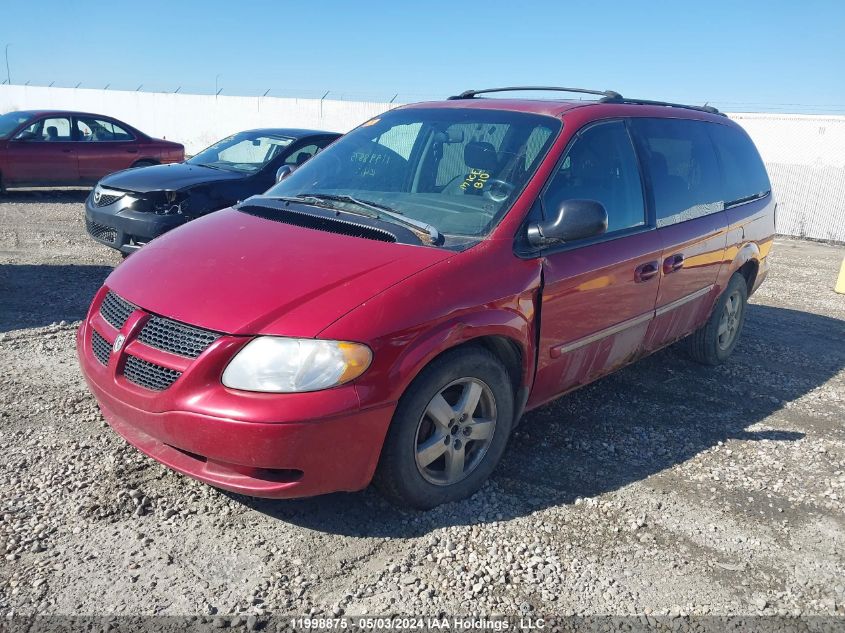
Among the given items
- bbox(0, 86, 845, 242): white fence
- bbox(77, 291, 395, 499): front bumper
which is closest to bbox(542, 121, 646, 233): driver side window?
bbox(77, 291, 395, 499): front bumper

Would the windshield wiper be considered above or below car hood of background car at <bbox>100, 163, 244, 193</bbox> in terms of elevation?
above

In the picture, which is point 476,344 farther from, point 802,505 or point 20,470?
point 20,470

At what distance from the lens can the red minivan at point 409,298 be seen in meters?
2.71

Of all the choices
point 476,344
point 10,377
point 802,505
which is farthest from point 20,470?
point 802,505

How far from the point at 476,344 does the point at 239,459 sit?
45.0 inches

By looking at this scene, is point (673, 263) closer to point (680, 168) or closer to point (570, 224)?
point (680, 168)

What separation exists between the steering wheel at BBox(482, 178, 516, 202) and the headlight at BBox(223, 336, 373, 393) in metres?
1.24

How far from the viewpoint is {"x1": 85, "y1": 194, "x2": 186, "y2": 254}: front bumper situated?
6.89 metres

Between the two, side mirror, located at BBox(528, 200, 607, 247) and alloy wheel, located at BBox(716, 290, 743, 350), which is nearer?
side mirror, located at BBox(528, 200, 607, 247)

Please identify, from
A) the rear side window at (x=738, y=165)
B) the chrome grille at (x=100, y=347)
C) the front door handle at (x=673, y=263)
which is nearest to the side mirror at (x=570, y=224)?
the front door handle at (x=673, y=263)

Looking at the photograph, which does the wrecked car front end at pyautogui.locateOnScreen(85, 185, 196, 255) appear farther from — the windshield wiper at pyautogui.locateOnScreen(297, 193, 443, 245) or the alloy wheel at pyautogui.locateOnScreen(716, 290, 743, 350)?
the alloy wheel at pyautogui.locateOnScreen(716, 290, 743, 350)

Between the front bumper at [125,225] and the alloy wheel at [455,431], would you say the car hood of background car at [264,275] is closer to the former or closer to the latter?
the alloy wheel at [455,431]

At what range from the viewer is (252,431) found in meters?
2.64

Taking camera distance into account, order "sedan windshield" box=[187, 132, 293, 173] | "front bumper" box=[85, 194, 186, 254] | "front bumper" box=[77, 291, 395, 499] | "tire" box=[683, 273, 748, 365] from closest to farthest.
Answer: "front bumper" box=[77, 291, 395, 499] → "tire" box=[683, 273, 748, 365] → "front bumper" box=[85, 194, 186, 254] → "sedan windshield" box=[187, 132, 293, 173]
